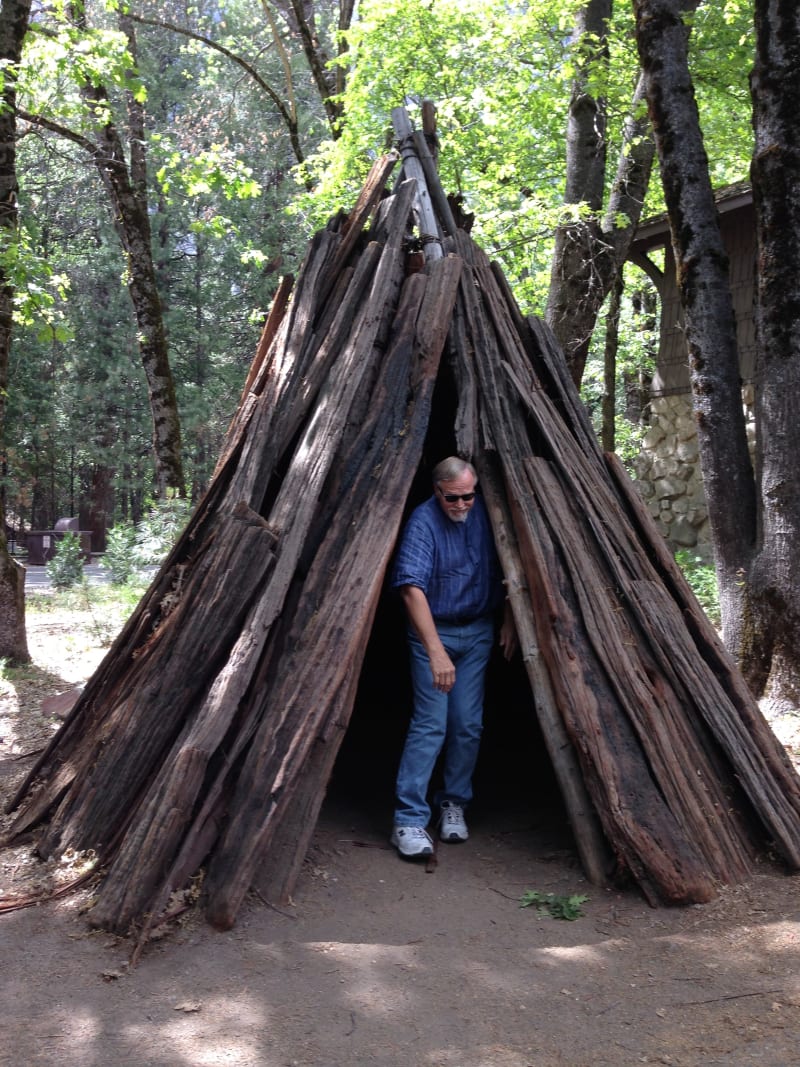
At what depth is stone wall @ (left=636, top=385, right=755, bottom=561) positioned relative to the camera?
13558 millimetres

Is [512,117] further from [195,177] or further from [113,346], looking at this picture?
[113,346]

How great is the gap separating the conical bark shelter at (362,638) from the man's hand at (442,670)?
1.21 feet

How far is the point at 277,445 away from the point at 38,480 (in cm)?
2642

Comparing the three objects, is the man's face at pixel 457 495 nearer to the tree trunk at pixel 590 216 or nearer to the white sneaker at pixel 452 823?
the white sneaker at pixel 452 823

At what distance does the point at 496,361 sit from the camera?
512 centimetres

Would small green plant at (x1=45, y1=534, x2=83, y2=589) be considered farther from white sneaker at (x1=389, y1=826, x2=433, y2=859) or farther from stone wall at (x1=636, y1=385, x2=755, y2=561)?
white sneaker at (x1=389, y1=826, x2=433, y2=859)

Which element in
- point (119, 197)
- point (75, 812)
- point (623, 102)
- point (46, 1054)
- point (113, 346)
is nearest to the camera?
point (46, 1054)

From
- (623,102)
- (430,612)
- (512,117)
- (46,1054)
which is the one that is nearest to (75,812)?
(46,1054)

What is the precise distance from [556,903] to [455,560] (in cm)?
167

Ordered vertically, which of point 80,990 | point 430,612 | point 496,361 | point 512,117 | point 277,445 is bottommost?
point 80,990

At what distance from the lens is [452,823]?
4773 mm

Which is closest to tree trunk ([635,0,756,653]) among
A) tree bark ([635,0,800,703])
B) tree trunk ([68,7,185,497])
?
tree bark ([635,0,800,703])

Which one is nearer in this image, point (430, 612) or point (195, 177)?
point (430, 612)

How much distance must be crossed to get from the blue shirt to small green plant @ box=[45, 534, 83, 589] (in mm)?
11118
